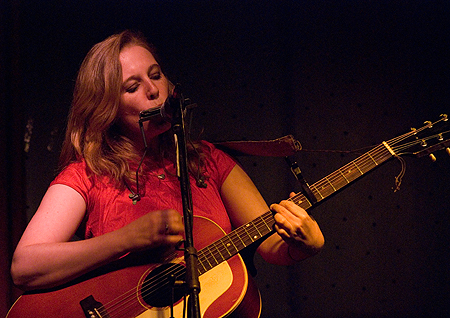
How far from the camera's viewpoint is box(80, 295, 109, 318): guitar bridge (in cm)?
139

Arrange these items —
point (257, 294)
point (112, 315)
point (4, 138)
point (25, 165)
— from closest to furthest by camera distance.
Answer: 1. point (112, 315)
2. point (257, 294)
3. point (4, 138)
4. point (25, 165)

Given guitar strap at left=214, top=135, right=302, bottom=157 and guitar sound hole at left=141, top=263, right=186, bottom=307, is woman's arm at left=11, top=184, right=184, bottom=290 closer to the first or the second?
guitar sound hole at left=141, top=263, right=186, bottom=307

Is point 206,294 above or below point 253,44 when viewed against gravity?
below

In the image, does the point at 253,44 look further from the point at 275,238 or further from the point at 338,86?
the point at 275,238

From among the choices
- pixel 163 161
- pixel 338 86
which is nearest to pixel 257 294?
pixel 163 161

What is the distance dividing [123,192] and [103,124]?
293mm

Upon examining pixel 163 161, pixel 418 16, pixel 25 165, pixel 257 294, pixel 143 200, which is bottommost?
pixel 257 294

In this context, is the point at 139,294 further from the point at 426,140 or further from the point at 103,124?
the point at 426,140

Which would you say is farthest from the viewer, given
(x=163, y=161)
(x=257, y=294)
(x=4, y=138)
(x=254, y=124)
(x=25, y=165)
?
(x=254, y=124)

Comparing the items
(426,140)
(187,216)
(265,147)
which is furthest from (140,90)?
(426,140)

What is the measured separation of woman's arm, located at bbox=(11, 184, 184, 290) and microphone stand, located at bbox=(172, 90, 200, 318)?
Answer: 25 cm

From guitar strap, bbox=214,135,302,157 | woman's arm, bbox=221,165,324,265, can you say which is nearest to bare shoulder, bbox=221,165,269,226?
woman's arm, bbox=221,165,324,265

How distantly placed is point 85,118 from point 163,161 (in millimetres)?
371

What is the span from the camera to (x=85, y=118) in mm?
1762
